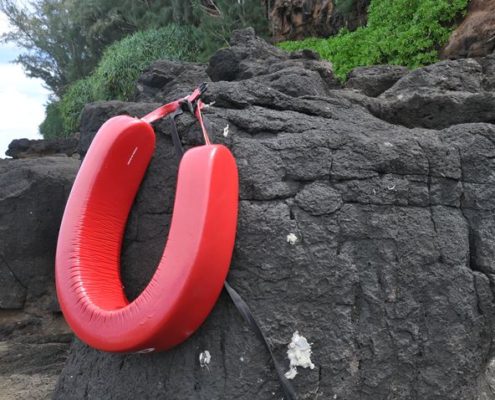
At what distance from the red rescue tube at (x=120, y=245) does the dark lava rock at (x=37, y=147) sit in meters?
6.29

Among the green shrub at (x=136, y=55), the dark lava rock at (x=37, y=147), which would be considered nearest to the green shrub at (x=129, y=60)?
the green shrub at (x=136, y=55)

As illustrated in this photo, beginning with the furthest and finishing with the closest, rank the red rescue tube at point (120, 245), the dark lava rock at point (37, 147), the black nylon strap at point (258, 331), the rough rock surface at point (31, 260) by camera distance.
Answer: the dark lava rock at point (37, 147) → the rough rock surface at point (31, 260) → the black nylon strap at point (258, 331) → the red rescue tube at point (120, 245)

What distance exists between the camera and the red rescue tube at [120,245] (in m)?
1.82

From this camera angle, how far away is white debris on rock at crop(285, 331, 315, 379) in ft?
6.56

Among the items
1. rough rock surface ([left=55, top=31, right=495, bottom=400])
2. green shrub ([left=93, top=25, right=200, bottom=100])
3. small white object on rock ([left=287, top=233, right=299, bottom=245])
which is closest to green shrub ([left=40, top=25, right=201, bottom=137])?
green shrub ([left=93, top=25, right=200, bottom=100])

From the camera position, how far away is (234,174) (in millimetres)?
2023

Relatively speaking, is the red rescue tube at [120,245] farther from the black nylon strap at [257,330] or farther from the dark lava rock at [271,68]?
the dark lava rock at [271,68]

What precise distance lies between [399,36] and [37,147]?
5871 millimetres

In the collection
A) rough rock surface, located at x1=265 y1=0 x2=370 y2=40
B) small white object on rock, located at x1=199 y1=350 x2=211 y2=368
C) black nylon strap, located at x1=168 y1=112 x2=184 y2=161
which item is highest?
black nylon strap, located at x1=168 y1=112 x2=184 y2=161

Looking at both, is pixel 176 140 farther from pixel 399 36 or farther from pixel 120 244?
pixel 399 36

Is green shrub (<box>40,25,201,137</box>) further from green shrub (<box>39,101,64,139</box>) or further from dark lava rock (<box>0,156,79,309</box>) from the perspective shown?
dark lava rock (<box>0,156,79,309</box>)

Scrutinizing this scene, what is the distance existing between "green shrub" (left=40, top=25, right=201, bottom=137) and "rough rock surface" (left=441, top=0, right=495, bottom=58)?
6.60 m

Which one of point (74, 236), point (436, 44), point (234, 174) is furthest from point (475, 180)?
point (436, 44)

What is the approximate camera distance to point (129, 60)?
36.2ft
